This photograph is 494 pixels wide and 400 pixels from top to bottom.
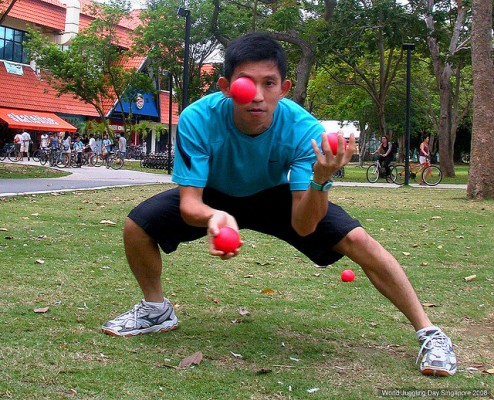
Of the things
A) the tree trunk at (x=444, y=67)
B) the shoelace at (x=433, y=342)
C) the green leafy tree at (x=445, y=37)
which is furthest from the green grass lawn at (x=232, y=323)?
the tree trunk at (x=444, y=67)

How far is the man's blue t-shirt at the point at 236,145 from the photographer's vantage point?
3719 mm

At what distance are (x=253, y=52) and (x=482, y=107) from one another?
1389 cm

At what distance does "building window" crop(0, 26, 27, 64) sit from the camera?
141ft

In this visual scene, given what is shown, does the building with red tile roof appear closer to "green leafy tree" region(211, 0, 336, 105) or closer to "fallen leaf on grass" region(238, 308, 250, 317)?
"green leafy tree" region(211, 0, 336, 105)

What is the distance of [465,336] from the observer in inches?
173

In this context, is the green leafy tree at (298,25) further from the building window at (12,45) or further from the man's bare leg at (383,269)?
the building window at (12,45)

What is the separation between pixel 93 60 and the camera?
41.5 m

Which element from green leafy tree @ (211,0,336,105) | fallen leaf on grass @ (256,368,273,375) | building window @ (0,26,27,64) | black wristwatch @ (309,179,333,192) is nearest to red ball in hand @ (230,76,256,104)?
black wristwatch @ (309,179,333,192)

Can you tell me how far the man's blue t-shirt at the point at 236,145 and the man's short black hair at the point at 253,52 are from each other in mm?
235

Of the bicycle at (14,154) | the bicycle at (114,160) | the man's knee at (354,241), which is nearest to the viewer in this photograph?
the man's knee at (354,241)

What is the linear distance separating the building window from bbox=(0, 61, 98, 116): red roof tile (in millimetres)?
742

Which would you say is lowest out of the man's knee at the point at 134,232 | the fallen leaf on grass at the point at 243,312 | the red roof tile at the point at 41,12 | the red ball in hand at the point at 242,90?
the fallen leaf on grass at the point at 243,312

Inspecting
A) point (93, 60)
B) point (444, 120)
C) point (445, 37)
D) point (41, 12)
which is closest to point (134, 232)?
point (445, 37)

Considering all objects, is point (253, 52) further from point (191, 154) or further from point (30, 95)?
point (30, 95)
